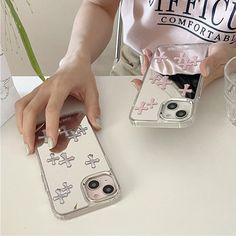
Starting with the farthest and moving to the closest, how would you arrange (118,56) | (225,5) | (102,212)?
(118,56), (225,5), (102,212)

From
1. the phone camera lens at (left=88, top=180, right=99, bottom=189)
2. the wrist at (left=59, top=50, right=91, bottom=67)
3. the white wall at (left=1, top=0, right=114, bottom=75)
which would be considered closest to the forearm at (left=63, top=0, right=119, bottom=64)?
the wrist at (left=59, top=50, right=91, bottom=67)

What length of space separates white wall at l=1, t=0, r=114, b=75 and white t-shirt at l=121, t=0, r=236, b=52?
30 centimetres

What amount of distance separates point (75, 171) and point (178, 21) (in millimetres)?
334

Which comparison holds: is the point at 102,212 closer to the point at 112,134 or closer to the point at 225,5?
the point at 112,134

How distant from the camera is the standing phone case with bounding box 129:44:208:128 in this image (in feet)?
1.57

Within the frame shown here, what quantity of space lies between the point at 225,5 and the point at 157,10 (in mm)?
102

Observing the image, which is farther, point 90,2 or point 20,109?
point 90,2

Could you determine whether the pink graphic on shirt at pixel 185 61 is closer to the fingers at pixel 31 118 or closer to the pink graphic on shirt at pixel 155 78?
the pink graphic on shirt at pixel 155 78

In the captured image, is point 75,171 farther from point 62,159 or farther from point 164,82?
point 164,82

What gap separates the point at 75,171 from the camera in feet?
→ 1.50

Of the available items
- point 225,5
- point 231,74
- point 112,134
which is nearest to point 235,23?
point 225,5

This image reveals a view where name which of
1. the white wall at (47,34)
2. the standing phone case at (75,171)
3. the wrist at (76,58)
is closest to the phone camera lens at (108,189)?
the standing phone case at (75,171)

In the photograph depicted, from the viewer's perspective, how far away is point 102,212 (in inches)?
Answer: 16.8

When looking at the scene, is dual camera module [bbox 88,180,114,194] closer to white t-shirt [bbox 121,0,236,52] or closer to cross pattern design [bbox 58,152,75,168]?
cross pattern design [bbox 58,152,75,168]
